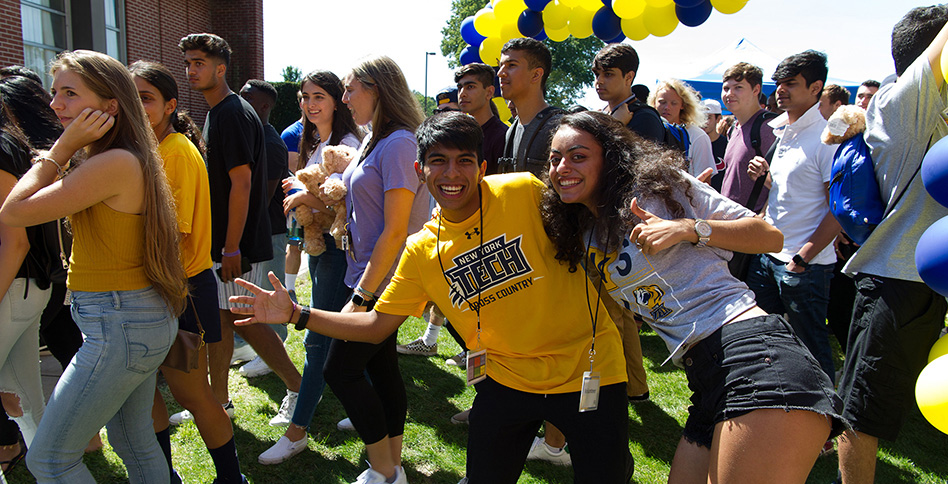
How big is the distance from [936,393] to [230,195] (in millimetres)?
3381

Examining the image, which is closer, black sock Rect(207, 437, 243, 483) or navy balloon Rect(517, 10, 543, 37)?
black sock Rect(207, 437, 243, 483)

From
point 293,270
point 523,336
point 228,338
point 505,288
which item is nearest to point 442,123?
point 505,288

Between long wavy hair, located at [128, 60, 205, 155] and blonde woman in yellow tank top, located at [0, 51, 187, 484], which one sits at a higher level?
long wavy hair, located at [128, 60, 205, 155]

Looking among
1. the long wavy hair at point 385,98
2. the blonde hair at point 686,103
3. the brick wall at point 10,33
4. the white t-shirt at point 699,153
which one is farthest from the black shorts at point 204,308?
the brick wall at point 10,33

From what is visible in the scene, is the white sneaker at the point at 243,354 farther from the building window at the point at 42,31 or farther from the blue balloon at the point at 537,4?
the building window at the point at 42,31

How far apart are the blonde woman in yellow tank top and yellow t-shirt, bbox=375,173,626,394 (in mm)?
1096

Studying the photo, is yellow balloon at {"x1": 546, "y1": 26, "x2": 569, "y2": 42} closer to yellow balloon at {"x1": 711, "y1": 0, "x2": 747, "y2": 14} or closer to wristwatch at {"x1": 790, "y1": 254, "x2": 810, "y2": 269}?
yellow balloon at {"x1": 711, "y1": 0, "x2": 747, "y2": 14}

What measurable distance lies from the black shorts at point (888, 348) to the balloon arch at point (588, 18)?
4.10m

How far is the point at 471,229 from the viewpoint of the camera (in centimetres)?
221

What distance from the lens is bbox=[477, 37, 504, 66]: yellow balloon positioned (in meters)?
7.25

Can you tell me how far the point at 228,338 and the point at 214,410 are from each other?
1126 millimetres

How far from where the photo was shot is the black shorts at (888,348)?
2467 mm

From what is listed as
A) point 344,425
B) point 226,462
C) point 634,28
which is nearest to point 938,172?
point 226,462

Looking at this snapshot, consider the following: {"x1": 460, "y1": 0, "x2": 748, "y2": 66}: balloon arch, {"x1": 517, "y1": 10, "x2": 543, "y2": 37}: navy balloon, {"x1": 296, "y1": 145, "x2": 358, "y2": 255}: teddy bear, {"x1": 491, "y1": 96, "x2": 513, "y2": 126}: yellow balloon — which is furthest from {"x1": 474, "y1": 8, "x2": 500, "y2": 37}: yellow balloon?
{"x1": 296, "y1": 145, "x2": 358, "y2": 255}: teddy bear
